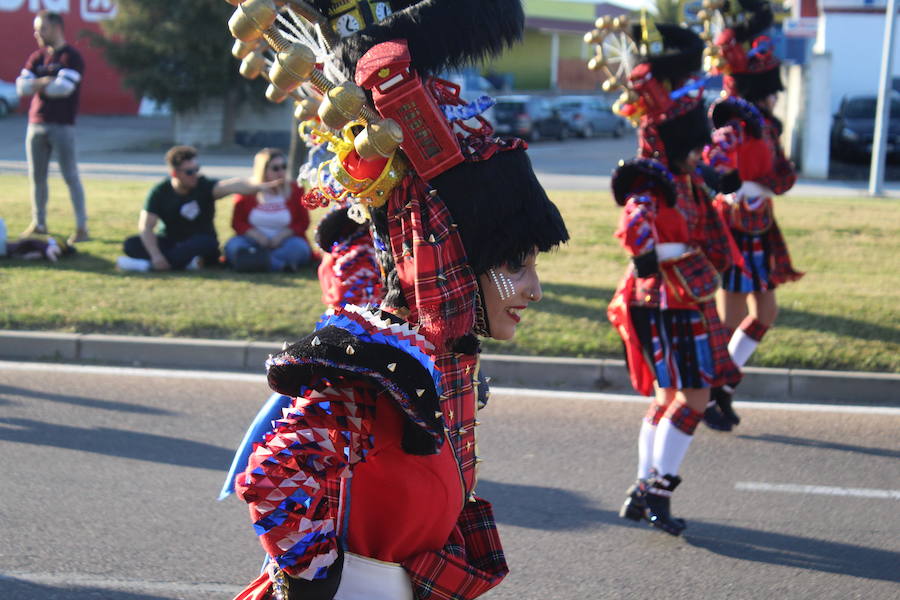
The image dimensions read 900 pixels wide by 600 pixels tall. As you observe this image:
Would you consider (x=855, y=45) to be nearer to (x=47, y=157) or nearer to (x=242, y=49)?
(x=47, y=157)

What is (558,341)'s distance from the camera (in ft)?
24.6

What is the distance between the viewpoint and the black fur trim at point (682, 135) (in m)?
4.86

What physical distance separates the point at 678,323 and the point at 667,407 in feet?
1.22

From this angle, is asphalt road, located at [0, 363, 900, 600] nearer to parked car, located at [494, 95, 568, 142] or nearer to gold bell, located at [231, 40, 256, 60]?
gold bell, located at [231, 40, 256, 60]

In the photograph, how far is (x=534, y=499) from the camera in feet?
17.0

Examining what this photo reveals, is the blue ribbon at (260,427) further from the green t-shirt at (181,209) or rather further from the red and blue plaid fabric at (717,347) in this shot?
the green t-shirt at (181,209)

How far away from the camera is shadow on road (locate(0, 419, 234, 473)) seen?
561 cm

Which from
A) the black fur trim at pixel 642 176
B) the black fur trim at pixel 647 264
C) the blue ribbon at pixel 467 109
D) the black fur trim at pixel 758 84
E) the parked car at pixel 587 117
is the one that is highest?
the blue ribbon at pixel 467 109

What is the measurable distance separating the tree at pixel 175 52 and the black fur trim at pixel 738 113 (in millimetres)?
20894

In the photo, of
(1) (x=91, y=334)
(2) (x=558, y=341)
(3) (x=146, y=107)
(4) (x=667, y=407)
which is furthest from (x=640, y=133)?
(3) (x=146, y=107)

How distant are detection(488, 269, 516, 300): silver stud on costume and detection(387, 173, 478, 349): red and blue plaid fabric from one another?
0.04 m

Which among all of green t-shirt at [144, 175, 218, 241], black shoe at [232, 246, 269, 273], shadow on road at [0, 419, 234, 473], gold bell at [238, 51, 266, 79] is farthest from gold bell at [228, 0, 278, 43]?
green t-shirt at [144, 175, 218, 241]

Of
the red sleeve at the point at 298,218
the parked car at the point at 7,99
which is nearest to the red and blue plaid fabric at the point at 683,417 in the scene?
the red sleeve at the point at 298,218

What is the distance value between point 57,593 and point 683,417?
258 centimetres
